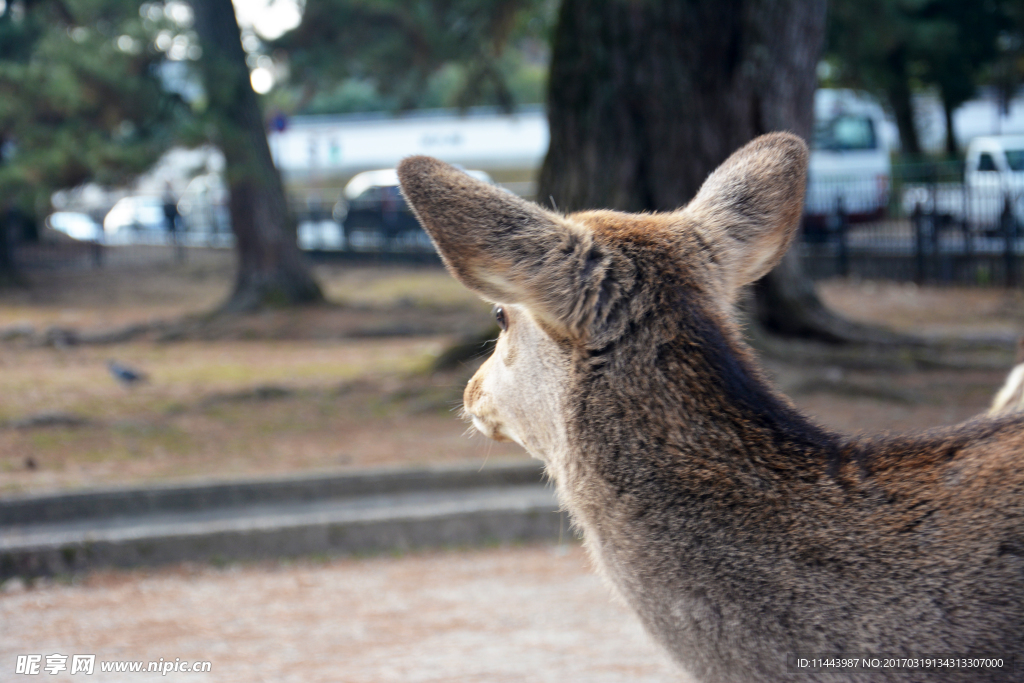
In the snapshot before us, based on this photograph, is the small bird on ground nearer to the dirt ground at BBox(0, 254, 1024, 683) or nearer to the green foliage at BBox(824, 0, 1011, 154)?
the dirt ground at BBox(0, 254, 1024, 683)

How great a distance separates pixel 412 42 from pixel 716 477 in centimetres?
1946

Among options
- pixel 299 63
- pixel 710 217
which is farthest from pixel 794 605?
pixel 299 63

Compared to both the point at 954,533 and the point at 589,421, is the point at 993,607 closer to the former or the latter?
the point at 954,533

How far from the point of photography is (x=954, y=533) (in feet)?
5.91

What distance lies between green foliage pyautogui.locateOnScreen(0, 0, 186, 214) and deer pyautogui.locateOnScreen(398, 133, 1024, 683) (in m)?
13.6

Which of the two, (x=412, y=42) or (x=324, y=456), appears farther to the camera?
(x=412, y=42)

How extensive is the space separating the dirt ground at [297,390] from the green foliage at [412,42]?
15.5 feet

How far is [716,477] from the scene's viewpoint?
1.95m

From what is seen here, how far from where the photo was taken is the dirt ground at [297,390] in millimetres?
7883

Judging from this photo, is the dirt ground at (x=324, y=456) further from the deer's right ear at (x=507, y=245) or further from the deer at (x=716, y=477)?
the deer's right ear at (x=507, y=245)

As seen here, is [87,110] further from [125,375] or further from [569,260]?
[569,260]

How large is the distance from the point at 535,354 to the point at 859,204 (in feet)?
73.0

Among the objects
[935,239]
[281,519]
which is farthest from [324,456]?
[935,239]

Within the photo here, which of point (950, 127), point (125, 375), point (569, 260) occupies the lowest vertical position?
point (125, 375)
